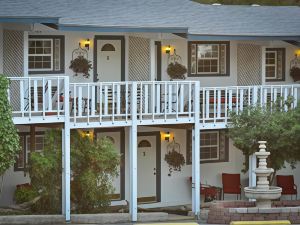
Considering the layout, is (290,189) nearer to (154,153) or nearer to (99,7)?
(154,153)

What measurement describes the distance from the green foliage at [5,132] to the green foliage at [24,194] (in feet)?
8.86

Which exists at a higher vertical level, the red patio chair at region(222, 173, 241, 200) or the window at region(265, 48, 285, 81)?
the window at region(265, 48, 285, 81)

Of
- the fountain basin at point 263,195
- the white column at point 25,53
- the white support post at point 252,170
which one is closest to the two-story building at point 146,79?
the white column at point 25,53

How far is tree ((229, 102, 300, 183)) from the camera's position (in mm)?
34750

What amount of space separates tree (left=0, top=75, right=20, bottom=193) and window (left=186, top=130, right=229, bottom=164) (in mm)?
9166

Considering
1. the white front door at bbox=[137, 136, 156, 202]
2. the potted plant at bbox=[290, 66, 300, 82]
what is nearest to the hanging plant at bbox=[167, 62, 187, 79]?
the white front door at bbox=[137, 136, 156, 202]

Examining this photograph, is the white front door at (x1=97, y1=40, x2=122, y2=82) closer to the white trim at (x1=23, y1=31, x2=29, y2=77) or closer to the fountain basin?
the white trim at (x1=23, y1=31, x2=29, y2=77)

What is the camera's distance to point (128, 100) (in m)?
35.3

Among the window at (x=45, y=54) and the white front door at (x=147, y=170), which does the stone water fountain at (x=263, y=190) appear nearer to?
the white front door at (x=147, y=170)

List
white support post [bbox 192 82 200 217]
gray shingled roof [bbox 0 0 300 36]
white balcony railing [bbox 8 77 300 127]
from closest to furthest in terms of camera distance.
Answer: white balcony railing [bbox 8 77 300 127], gray shingled roof [bbox 0 0 300 36], white support post [bbox 192 82 200 217]

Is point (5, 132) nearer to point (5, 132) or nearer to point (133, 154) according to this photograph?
point (5, 132)

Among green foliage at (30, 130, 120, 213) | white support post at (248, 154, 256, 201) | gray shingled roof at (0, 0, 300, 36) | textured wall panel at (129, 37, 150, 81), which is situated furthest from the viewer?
textured wall panel at (129, 37, 150, 81)

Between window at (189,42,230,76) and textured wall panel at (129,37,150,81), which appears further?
window at (189,42,230,76)

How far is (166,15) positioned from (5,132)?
8.44 meters
